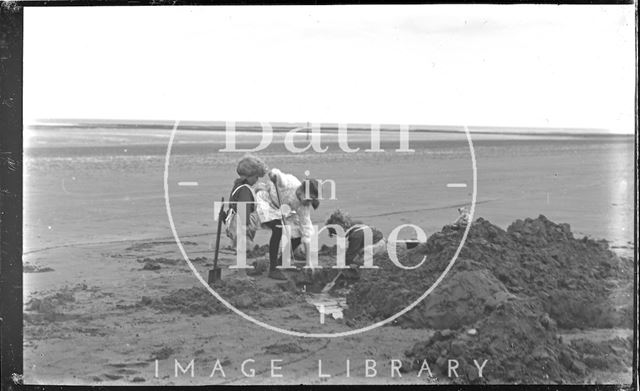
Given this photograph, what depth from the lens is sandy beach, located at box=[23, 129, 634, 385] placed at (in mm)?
7316

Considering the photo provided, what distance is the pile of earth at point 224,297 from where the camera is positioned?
7.43 metres

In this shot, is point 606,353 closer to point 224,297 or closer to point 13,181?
point 224,297

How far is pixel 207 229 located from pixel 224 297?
58cm

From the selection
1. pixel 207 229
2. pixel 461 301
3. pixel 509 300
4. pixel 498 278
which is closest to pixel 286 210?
pixel 207 229

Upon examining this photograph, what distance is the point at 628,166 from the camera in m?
7.58

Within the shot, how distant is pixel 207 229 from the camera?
7637mm

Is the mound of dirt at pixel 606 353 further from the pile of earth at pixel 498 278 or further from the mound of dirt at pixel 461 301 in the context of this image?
the mound of dirt at pixel 461 301

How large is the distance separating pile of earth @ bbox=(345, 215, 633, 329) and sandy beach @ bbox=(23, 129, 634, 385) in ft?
0.28

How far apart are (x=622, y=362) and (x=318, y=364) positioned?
2.36 meters

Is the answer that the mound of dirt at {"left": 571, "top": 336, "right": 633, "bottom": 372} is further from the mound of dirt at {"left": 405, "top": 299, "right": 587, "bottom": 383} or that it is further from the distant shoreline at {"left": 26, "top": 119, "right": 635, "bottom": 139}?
the distant shoreline at {"left": 26, "top": 119, "right": 635, "bottom": 139}

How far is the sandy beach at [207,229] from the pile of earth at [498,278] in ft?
0.28

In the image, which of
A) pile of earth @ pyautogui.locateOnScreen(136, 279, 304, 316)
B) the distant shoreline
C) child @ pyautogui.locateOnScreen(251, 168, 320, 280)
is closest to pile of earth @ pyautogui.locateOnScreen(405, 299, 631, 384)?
pile of earth @ pyautogui.locateOnScreen(136, 279, 304, 316)

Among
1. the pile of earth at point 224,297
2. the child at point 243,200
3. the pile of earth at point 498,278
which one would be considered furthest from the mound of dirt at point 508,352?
the child at point 243,200

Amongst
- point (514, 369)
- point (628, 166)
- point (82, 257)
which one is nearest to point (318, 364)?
point (514, 369)
